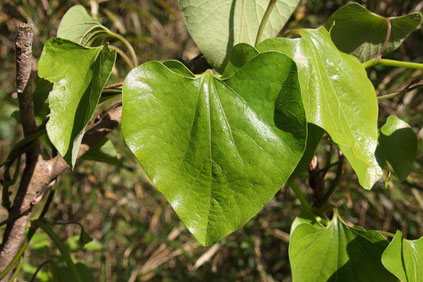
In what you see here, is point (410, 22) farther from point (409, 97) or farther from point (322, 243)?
point (409, 97)

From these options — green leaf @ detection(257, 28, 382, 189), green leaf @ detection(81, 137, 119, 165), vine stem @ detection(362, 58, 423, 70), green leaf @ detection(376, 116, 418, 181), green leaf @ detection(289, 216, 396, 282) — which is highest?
green leaf @ detection(257, 28, 382, 189)

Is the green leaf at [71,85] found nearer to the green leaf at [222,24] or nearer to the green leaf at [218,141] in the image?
the green leaf at [218,141]

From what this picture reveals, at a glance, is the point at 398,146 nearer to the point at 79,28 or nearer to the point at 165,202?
the point at 79,28

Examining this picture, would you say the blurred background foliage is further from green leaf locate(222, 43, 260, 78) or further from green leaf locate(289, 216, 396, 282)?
green leaf locate(222, 43, 260, 78)

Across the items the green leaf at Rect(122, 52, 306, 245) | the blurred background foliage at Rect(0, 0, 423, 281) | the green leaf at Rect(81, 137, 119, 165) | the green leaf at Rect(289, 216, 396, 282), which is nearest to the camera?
the green leaf at Rect(122, 52, 306, 245)

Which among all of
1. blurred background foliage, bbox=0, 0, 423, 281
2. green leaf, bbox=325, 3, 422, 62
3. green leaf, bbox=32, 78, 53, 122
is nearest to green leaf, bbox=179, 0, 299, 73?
green leaf, bbox=325, 3, 422, 62

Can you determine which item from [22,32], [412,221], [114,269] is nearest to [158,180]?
[22,32]

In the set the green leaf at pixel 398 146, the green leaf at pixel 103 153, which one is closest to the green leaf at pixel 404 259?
the green leaf at pixel 398 146
